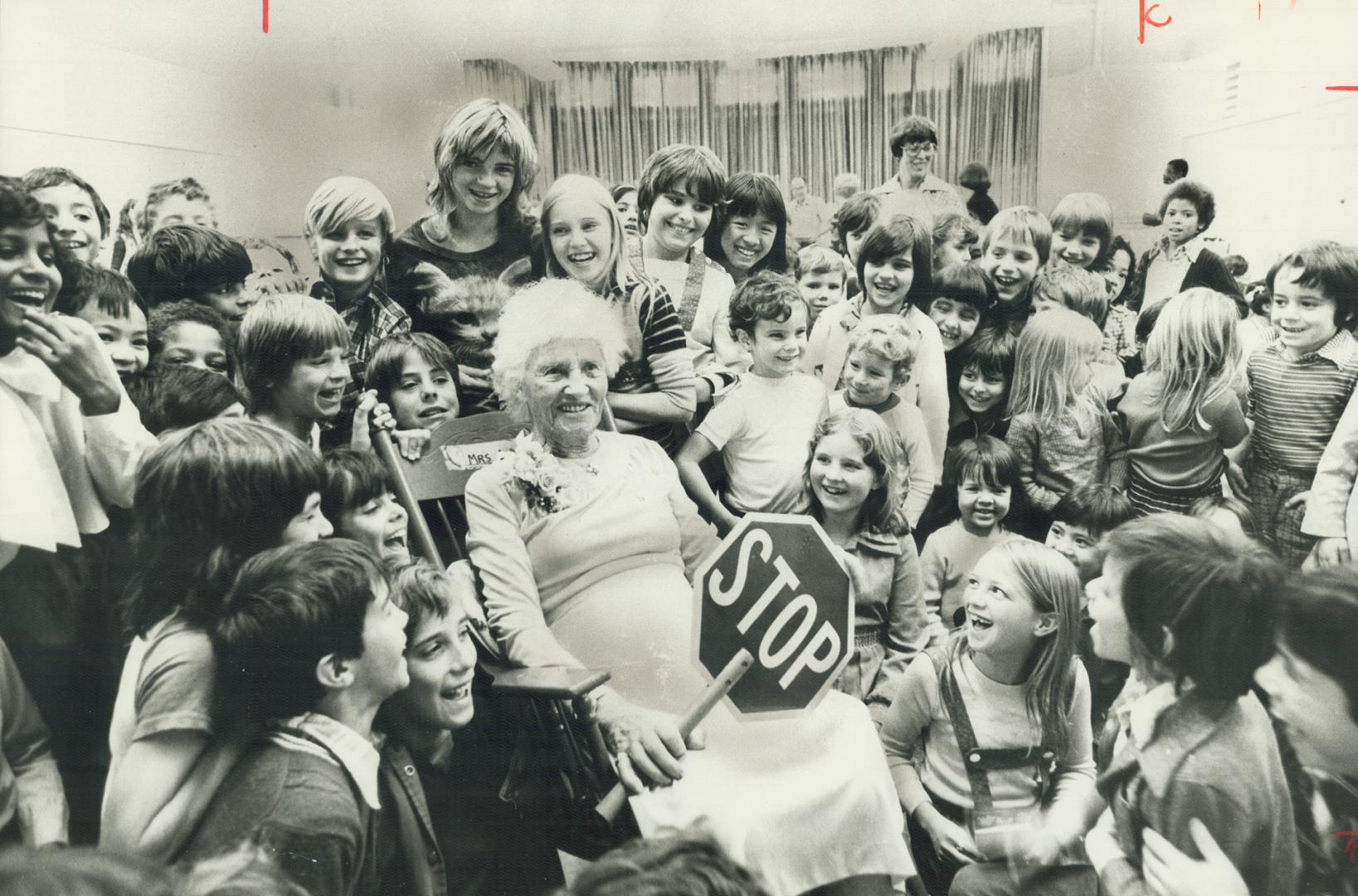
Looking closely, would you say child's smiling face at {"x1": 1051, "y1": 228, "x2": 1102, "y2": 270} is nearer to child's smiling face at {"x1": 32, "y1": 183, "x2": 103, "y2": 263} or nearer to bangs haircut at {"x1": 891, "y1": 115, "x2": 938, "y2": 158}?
bangs haircut at {"x1": 891, "y1": 115, "x2": 938, "y2": 158}

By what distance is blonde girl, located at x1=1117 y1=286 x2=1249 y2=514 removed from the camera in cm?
251

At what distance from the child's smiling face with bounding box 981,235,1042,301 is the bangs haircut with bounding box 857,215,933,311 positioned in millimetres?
142

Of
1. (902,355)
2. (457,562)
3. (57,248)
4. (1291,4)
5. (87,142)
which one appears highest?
(1291,4)

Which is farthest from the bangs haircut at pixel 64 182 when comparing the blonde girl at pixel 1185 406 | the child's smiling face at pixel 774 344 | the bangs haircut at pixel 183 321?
the blonde girl at pixel 1185 406

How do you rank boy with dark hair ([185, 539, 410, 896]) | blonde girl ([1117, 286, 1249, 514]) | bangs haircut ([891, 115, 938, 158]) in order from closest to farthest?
boy with dark hair ([185, 539, 410, 896])
bangs haircut ([891, 115, 938, 158])
blonde girl ([1117, 286, 1249, 514])

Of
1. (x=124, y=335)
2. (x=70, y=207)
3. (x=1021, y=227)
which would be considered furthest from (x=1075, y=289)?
(x=70, y=207)

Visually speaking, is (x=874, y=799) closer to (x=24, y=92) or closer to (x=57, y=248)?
(x=57, y=248)

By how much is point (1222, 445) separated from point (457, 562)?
6.20 feet

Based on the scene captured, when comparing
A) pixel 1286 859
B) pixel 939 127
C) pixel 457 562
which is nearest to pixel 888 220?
pixel 939 127

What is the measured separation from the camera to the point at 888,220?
2.43 metres

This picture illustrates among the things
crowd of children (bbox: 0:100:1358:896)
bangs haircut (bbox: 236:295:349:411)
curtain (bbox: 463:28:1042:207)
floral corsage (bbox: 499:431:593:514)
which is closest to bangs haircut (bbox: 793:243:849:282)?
crowd of children (bbox: 0:100:1358:896)

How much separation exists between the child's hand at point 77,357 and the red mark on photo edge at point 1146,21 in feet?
8.27

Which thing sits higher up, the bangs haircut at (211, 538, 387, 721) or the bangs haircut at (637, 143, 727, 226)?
the bangs haircut at (637, 143, 727, 226)

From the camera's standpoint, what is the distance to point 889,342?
7.98 feet
